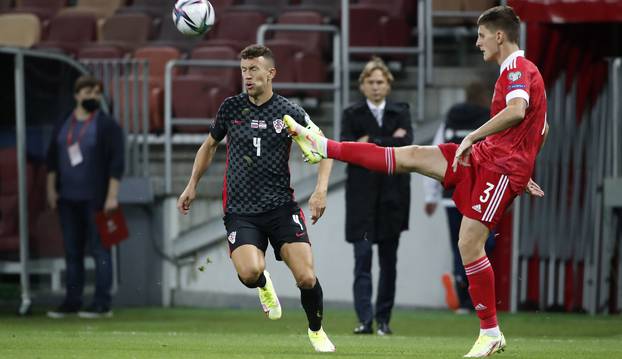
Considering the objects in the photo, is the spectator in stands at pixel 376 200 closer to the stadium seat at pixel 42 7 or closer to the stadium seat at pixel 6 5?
Result: the stadium seat at pixel 42 7

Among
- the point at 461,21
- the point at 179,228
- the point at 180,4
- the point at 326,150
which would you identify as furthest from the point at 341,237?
the point at 326,150

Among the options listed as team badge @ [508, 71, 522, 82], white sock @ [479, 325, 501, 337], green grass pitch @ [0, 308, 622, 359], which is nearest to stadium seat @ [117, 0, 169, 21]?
green grass pitch @ [0, 308, 622, 359]

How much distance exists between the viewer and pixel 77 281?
49.0 ft

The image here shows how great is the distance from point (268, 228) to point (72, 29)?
10616 millimetres

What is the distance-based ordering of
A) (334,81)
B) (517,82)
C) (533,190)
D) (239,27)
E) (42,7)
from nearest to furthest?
(517,82)
(533,190)
(334,81)
(239,27)
(42,7)

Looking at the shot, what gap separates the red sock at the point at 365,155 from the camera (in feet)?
30.9

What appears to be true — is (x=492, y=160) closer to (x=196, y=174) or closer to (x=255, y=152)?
(x=255, y=152)

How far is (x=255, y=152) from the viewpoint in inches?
394

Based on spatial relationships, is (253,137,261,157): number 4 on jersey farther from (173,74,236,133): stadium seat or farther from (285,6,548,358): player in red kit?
(173,74,236,133): stadium seat

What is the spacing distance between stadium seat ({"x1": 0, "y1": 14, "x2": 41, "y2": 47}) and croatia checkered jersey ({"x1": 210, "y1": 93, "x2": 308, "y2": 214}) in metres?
10.3

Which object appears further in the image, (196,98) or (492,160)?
(196,98)

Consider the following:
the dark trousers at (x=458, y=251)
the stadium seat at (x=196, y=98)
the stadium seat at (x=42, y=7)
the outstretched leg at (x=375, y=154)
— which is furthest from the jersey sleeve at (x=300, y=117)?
the stadium seat at (x=42, y=7)

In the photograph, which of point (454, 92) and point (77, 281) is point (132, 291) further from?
point (454, 92)

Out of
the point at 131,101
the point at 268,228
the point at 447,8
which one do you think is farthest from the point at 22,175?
the point at 268,228
